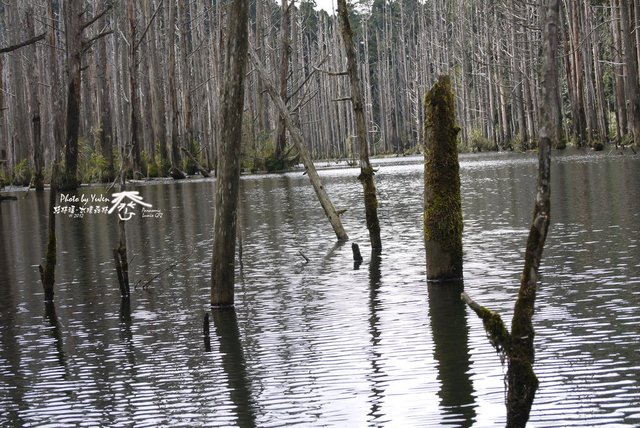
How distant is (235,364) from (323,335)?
1.11m

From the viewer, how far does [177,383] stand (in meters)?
7.58

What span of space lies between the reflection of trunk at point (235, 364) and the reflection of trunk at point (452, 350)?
127 cm

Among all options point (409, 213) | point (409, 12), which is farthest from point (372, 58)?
point (409, 213)

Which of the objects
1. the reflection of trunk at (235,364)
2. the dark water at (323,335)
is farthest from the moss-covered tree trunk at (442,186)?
the reflection of trunk at (235,364)

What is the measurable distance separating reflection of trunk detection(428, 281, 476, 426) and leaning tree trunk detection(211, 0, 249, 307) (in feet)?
7.31

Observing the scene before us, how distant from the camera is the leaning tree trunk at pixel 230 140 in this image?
1056cm

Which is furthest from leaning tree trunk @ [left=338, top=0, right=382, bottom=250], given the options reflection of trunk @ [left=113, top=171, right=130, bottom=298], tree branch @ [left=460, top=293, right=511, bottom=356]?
tree branch @ [left=460, top=293, right=511, bottom=356]

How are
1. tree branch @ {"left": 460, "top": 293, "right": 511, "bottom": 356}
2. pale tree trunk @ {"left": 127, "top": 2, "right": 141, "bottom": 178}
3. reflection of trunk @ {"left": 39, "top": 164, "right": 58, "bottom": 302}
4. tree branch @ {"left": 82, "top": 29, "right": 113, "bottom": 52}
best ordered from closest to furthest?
tree branch @ {"left": 460, "top": 293, "right": 511, "bottom": 356} → reflection of trunk @ {"left": 39, "top": 164, "right": 58, "bottom": 302} → tree branch @ {"left": 82, "top": 29, "right": 113, "bottom": 52} → pale tree trunk @ {"left": 127, "top": 2, "right": 141, "bottom": 178}

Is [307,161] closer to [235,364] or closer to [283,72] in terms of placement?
[235,364]

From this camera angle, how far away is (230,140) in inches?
418

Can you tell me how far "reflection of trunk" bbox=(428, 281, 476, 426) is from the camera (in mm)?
6403

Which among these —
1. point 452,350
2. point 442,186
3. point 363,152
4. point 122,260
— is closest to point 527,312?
point 452,350

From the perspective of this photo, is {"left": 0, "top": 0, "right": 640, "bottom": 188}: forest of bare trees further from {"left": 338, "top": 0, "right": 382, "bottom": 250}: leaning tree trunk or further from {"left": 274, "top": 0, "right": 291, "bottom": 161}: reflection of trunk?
{"left": 338, "top": 0, "right": 382, "bottom": 250}: leaning tree trunk

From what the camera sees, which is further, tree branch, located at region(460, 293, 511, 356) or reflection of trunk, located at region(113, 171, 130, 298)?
reflection of trunk, located at region(113, 171, 130, 298)
